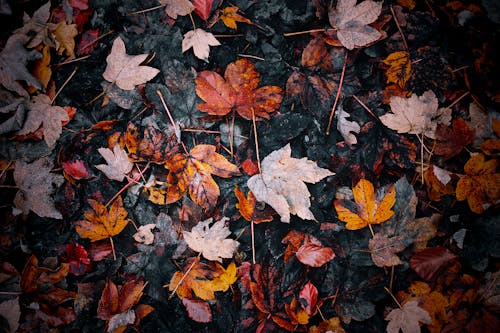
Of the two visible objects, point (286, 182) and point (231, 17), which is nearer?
point (286, 182)

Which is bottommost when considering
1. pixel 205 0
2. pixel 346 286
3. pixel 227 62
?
pixel 346 286

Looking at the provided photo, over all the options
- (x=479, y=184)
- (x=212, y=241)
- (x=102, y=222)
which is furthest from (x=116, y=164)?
(x=479, y=184)

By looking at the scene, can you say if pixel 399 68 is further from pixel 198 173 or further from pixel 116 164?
pixel 116 164

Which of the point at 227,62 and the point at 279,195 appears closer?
the point at 279,195

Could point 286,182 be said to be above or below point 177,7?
below

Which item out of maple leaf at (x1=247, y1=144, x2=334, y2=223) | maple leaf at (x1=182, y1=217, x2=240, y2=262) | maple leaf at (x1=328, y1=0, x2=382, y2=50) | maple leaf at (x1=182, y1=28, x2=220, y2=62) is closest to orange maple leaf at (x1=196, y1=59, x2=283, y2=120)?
maple leaf at (x1=182, y1=28, x2=220, y2=62)

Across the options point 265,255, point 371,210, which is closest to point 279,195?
point 265,255

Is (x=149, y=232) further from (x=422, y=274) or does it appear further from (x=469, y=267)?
(x=469, y=267)
